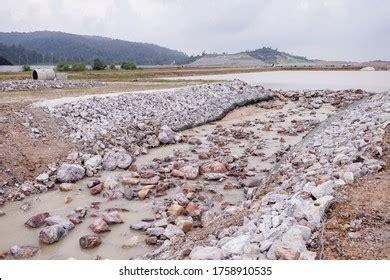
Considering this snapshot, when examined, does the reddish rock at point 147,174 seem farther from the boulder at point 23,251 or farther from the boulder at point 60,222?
the boulder at point 23,251

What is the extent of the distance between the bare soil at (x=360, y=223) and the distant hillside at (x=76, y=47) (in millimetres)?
70850

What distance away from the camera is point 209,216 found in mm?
7938

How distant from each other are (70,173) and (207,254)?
6912 millimetres

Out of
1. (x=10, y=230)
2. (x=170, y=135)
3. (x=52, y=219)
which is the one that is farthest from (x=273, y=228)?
(x=170, y=135)

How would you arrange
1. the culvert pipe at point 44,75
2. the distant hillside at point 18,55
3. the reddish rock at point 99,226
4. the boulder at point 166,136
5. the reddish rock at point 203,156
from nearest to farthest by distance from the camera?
the reddish rock at point 99,226
the reddish rock at point 203,156
the boulder at point 166,136
the culvert pipe at point 44,75
the distant hillside at point 18,55

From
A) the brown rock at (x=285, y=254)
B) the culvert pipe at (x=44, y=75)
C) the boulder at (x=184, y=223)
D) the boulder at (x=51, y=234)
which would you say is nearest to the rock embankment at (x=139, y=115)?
the boulder at (x=51, y=234)

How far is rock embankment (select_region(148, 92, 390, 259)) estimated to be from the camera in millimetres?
4953

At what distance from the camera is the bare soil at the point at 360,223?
15.6ft

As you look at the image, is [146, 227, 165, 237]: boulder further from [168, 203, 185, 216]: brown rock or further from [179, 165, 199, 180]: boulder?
[179, 165, 199, 180]: boulder

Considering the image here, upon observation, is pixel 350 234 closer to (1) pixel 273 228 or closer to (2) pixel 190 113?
(1) pixel 273 228

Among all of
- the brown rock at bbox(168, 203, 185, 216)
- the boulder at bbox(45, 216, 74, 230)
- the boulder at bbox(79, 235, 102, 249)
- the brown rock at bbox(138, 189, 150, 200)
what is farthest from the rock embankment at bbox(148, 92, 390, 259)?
the brown rock at bbox(138, 189, 150, 200)

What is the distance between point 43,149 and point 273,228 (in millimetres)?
8716

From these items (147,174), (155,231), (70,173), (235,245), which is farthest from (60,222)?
(235,245)

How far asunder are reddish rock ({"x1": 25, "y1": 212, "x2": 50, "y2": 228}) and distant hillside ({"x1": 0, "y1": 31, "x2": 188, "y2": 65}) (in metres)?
66.6
